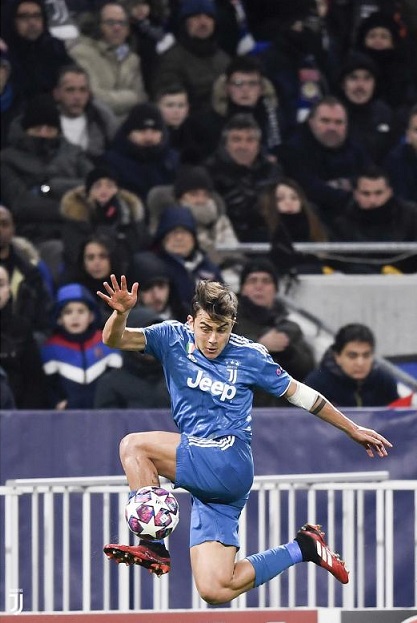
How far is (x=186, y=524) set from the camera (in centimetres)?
1192

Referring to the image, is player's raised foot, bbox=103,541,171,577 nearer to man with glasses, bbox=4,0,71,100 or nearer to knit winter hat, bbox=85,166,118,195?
knit winter hat, bbox=85,166,118,195

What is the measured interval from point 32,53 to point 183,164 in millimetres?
1578

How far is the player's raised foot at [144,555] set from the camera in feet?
32.4

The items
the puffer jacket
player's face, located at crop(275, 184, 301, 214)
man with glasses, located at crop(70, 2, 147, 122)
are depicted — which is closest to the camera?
player's face, located at crop(275, 184, 301, 214)

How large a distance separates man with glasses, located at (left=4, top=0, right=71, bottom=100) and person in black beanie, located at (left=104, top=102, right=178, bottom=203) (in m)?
0.90

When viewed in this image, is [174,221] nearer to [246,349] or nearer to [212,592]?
[246,349]

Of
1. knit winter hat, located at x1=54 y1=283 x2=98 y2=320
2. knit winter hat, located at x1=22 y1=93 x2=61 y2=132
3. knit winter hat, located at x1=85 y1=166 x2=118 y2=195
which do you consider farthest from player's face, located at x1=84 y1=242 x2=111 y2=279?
knit winter hat, located at x1=22 y1=93 x2=61 y2=132

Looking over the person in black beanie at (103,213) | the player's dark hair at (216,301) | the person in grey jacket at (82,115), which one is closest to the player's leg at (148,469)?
the player's dark hair at (216,301)

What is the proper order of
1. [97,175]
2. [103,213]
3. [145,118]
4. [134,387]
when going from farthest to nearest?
[145,118] → [103,213] → [97,175] → [134,387]

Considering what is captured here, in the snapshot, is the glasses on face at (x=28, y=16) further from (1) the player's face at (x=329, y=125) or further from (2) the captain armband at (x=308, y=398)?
(2) the captain armband at (x=308, y=398)

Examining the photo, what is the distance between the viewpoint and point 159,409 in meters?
12.3

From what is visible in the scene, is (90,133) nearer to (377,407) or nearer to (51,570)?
(377,407)

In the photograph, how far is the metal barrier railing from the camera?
37.1ft

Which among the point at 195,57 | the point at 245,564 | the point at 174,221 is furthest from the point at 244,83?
the point at 245,564
